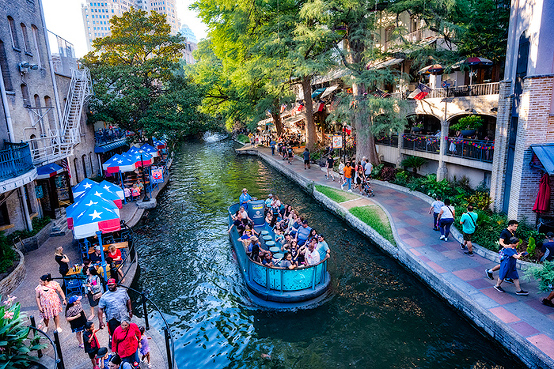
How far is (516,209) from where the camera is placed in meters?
12.6

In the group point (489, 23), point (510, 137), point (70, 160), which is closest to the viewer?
point (510, 137)

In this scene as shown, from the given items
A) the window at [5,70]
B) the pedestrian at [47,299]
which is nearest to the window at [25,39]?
the window at [5,70]

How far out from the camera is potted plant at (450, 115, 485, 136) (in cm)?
1888

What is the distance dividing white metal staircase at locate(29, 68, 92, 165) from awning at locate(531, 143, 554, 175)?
65.2 ft

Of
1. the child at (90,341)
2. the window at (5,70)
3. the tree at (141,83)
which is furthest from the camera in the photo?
the tree at (141,83)

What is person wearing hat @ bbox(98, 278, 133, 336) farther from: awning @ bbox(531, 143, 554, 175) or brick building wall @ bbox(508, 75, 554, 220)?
brick building wall @ bbox(508, 75, 554, 220)

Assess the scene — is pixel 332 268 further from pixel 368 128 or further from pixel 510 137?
pixel 368 128

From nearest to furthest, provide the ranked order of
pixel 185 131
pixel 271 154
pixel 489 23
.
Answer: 1. pixel 489 23
2. pixel 185 131
3. pixel 271 154

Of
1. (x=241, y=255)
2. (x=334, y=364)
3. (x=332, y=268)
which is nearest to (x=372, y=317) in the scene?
(x=334, y=364)

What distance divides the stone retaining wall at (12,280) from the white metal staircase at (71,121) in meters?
6.89

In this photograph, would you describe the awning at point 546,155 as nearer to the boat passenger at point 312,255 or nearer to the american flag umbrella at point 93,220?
the boat passenger at point 312,255

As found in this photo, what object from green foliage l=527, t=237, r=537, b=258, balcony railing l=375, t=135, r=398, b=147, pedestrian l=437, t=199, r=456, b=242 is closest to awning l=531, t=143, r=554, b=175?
green foliage l=527, t=237, r=537, b=258

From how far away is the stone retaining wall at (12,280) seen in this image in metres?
10.2

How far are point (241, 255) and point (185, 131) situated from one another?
19.7m
